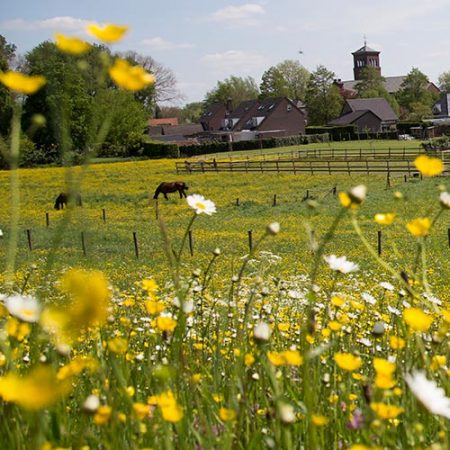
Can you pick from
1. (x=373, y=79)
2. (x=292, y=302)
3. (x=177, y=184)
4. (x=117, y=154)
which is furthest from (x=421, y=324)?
(x=373, y=79)

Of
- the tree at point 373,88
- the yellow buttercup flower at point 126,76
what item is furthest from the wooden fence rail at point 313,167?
the tree at point 373,88

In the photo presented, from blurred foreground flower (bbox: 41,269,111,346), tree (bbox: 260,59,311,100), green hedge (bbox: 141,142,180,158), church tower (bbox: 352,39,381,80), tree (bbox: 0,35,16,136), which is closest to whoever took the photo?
blurred foreground flower (bbox: 41,269,111,346)

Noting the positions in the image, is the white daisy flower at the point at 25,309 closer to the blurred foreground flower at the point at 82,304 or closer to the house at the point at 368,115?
the blurred foreground flower at the point at 82,304

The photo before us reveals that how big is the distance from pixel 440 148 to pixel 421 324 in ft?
190

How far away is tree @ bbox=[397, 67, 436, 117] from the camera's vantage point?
10112 centimetres

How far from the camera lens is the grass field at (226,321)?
Result: 1.25 metres

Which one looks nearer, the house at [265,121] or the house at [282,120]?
the house at [282,120]

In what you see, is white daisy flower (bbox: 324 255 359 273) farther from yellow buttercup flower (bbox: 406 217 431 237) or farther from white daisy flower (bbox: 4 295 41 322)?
white daisy flower (bbox: 4 295 41 322)

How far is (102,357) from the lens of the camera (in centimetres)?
193

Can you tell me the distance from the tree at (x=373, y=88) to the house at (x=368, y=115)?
4.34m

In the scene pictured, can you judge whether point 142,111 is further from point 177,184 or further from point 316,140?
point 177,184

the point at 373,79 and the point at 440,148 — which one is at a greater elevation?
the point at 373,79

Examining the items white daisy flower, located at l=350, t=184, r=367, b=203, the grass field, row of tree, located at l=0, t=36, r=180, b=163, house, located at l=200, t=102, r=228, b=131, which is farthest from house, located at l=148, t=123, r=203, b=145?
white daisy flower, located at l=350, t=184, r=367, b=203

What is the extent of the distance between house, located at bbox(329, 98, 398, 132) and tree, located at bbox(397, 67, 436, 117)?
7.90 metres
